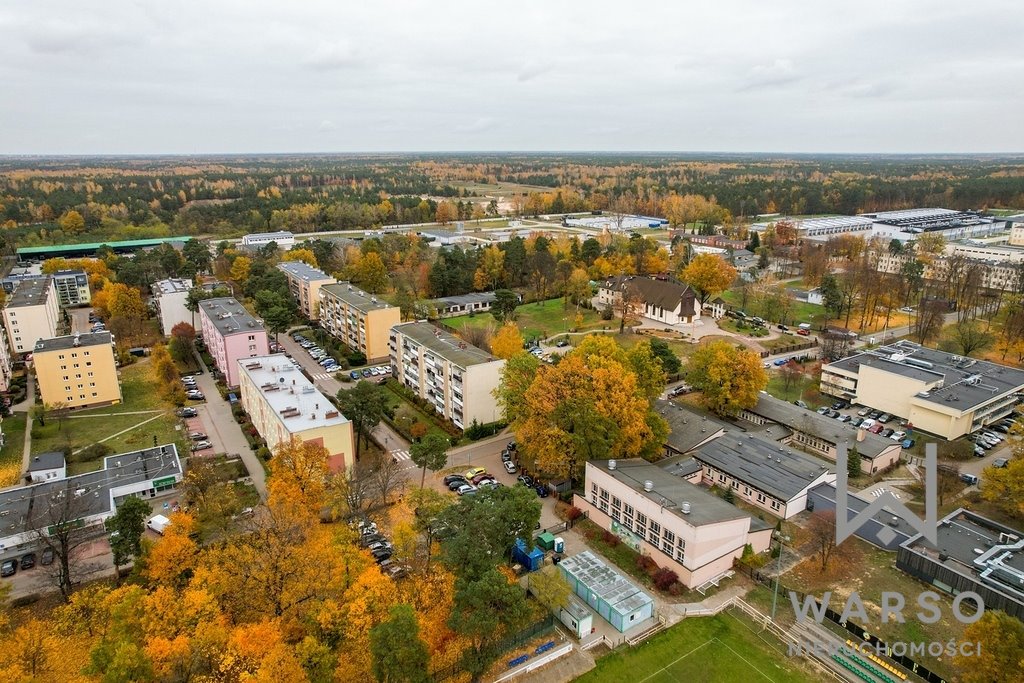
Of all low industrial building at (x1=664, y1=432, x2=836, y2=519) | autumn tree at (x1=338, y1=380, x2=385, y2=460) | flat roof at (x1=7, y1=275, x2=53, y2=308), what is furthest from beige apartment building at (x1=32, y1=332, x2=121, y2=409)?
low industrial building at (x1=664, y1=432, x2=836, y2=519)

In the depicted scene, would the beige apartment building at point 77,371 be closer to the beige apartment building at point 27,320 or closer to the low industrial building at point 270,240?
the beige apartment building at point 27,320

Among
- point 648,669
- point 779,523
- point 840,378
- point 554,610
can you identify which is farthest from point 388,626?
point 840,378

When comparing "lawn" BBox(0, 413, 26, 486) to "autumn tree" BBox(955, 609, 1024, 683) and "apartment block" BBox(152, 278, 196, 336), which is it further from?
"autumn tree" BBox(955, 609, 1024, 683)

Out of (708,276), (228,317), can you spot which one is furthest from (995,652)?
(708,276)

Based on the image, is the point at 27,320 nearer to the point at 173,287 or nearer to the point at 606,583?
the point at 173,287

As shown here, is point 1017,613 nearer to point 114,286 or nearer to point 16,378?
point 16,378
